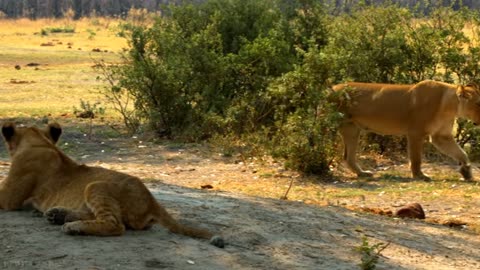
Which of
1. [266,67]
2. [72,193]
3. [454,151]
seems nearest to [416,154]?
[454,151]

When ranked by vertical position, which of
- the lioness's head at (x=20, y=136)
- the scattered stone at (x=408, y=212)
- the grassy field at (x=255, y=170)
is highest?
the lioness's head at (x=20, y=136)

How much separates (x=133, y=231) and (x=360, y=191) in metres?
5.19

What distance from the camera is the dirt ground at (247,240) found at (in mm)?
5879

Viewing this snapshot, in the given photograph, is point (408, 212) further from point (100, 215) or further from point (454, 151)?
point (100, 215)

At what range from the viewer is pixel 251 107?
15.0 metres

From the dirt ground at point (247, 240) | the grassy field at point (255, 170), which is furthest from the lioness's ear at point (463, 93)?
the dirt ground at point (247, 240)

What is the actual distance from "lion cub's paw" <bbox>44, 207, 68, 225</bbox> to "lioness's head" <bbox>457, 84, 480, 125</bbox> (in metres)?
7.62

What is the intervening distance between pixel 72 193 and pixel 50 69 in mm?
22571

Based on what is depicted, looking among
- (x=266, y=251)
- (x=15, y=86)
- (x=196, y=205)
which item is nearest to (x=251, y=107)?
(x=196, y=205)

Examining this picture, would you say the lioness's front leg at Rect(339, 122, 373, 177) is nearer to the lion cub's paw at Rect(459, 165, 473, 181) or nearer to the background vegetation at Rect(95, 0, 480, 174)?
the background vegetation at Rect(95, 0, 480, 174)

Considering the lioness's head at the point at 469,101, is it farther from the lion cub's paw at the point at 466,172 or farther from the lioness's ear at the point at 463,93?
the lion cub's paw at the point at 466,172

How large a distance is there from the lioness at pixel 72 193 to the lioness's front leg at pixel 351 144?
5.98 metres

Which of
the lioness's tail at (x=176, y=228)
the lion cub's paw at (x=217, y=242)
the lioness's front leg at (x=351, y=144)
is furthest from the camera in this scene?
the lioness's front leg at (x=351, y=144)

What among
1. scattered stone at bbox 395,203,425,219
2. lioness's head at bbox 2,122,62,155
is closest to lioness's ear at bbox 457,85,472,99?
scattered stone at bbox 395,203,425,219
